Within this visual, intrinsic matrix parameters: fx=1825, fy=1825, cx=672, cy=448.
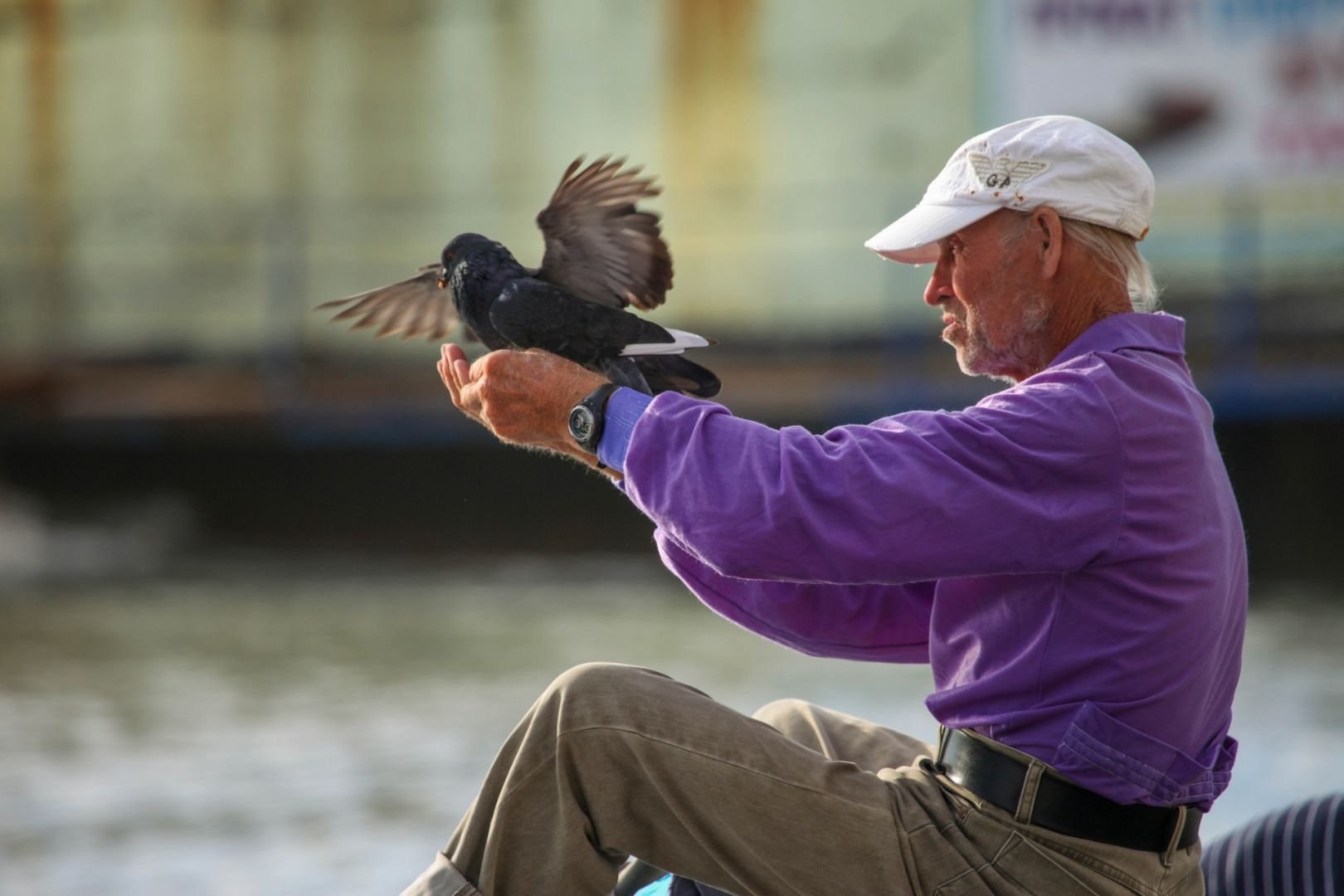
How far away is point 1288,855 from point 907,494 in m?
1.03

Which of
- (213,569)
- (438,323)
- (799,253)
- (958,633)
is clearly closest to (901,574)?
(958,633)

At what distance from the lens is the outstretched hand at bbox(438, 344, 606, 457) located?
7.08 ft

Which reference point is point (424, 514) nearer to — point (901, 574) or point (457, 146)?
point (457, 146)

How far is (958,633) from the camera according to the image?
6.99 ft

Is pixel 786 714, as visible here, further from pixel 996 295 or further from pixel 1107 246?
pixel 1107 246

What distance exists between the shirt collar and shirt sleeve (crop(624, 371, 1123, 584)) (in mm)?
142

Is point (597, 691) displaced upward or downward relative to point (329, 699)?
upward

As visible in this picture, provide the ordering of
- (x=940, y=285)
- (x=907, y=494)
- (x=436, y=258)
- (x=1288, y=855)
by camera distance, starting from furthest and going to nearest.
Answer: (x=436, y=258) < (x=1288, y=855) < (x=940, y=285) < (x=907, y=494)

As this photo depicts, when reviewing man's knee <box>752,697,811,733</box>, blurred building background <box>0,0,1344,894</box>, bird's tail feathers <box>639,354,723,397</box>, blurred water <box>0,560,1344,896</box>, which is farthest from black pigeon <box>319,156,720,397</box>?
blurred building background <box>0,0,1344,894</box>

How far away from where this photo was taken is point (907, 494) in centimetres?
196

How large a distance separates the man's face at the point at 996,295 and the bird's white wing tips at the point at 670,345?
1.17 feet

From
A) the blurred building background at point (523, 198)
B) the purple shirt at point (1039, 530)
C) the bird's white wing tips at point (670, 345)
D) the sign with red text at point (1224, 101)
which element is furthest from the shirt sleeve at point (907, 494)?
the sign with red text at point (1224, 101)

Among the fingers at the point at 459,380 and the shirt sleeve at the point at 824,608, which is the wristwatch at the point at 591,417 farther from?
the shirt sleeve at the point at 824,608

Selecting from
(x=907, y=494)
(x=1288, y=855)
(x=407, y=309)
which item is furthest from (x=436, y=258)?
(x=907, y=494)
